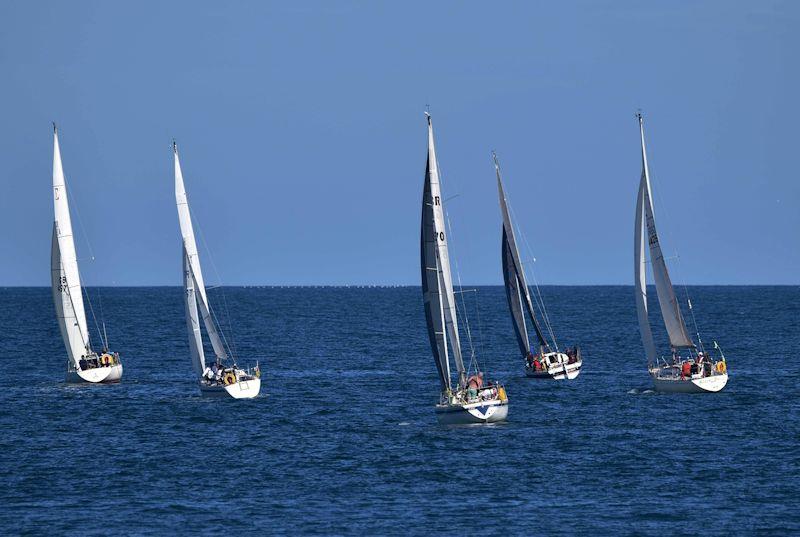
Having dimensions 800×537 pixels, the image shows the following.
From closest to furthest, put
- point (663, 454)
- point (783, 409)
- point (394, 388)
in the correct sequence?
point (663, 454) < point (783, 409) < point (394, 388)

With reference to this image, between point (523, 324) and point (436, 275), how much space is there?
107 feet

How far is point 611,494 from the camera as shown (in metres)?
50.8

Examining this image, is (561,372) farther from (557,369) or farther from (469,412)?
(469,412)

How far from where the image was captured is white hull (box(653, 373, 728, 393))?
77750mm

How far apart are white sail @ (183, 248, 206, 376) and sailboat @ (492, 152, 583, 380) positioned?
2272cm

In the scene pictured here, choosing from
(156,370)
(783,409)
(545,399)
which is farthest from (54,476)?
(156,370)

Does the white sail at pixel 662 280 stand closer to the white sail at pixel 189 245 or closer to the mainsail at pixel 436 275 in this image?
the mainsail at pixel 436 275

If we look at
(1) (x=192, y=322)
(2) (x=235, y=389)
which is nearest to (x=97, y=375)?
(1) (x=192, y=322)

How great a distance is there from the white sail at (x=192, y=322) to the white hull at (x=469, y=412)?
2023 centimetres

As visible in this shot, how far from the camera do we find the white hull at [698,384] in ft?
255

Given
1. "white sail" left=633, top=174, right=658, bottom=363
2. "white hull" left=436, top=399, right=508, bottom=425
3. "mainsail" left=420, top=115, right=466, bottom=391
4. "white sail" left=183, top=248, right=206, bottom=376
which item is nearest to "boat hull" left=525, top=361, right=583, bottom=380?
"white sail" left=633, top=174, right=658, bottom=363

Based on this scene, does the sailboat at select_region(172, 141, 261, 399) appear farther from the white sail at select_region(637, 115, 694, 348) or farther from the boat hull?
the white sail at select_region(637, 115, 694, 348)

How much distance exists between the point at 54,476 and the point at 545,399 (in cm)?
3343

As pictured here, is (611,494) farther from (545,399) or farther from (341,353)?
(341,353)
